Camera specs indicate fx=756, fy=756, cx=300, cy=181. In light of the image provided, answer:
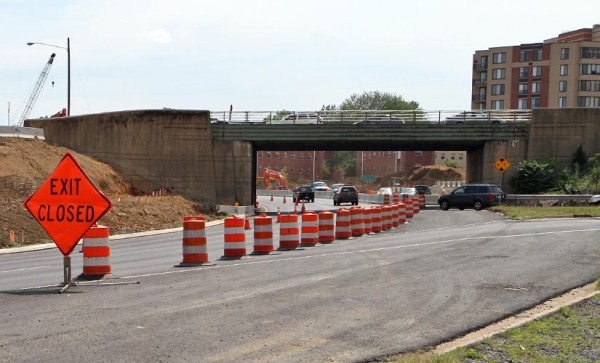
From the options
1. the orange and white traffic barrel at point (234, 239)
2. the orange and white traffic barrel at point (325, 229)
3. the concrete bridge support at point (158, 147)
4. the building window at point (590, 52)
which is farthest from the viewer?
the building window at point (590, 52)

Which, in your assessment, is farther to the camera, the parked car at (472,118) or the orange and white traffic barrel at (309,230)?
the parked car at (472,118)

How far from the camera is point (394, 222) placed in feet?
97.2

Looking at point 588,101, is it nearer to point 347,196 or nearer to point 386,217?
point 347,196

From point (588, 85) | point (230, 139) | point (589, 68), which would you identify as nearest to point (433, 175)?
point (588, 85)

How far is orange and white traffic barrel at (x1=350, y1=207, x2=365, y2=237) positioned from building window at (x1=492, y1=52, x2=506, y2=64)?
97.3 metres

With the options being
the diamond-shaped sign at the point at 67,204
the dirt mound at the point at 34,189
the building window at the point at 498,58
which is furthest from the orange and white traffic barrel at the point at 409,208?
the building window at the point at 498,58

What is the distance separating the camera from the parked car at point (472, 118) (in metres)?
51.1

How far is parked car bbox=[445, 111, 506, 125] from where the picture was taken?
5109cm

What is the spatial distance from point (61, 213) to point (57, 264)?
18.5ft

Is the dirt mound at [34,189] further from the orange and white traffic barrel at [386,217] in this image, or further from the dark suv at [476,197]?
the dark suv at [476,197]

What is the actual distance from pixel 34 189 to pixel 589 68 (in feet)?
303

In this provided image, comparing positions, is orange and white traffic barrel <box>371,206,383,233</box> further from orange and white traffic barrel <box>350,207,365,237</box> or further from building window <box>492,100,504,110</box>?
building window <box>492,100,504,110</box>

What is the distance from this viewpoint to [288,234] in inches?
760

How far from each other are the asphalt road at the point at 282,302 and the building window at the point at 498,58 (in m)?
102
